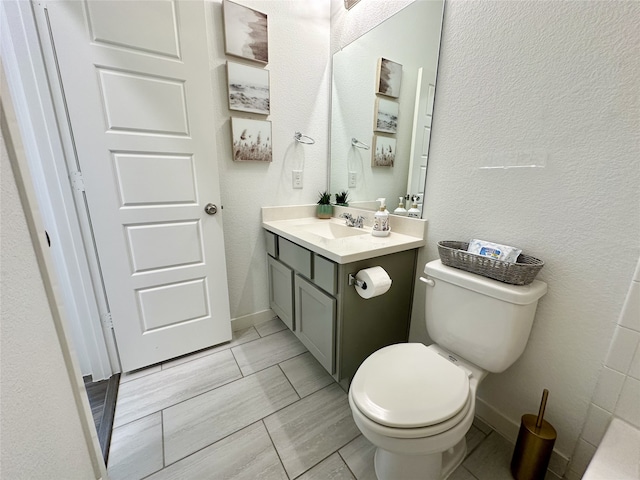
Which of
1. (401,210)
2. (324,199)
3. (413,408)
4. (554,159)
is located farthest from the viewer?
(324,199)

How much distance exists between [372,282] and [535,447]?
0.80m

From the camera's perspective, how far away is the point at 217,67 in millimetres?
1512

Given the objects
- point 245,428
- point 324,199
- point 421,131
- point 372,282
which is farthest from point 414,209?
Answer: point 245,428

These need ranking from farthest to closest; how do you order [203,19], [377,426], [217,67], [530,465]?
1. [217,67]
2. [203,19]
3. [530,465]
4. [377,426]

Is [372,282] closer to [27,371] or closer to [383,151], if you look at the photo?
[383,151]

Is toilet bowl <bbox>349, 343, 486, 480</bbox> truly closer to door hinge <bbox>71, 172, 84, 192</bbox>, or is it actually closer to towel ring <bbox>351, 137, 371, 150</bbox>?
towel ring <bbox>351, 137, 371, 150</bbox>

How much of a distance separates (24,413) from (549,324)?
5.18 ft

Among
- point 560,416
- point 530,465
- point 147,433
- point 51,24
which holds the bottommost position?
point 147,433

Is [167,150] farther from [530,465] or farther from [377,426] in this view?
[530,465]

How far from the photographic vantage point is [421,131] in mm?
1316

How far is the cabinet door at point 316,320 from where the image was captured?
1254 mm

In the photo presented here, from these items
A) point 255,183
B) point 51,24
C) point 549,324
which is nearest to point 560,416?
point 549,324

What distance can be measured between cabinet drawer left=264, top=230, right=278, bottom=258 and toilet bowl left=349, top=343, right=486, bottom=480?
0.97 m

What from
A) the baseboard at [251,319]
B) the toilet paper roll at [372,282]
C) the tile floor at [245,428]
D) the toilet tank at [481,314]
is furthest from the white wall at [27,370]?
the toilet tank at [481,314]
